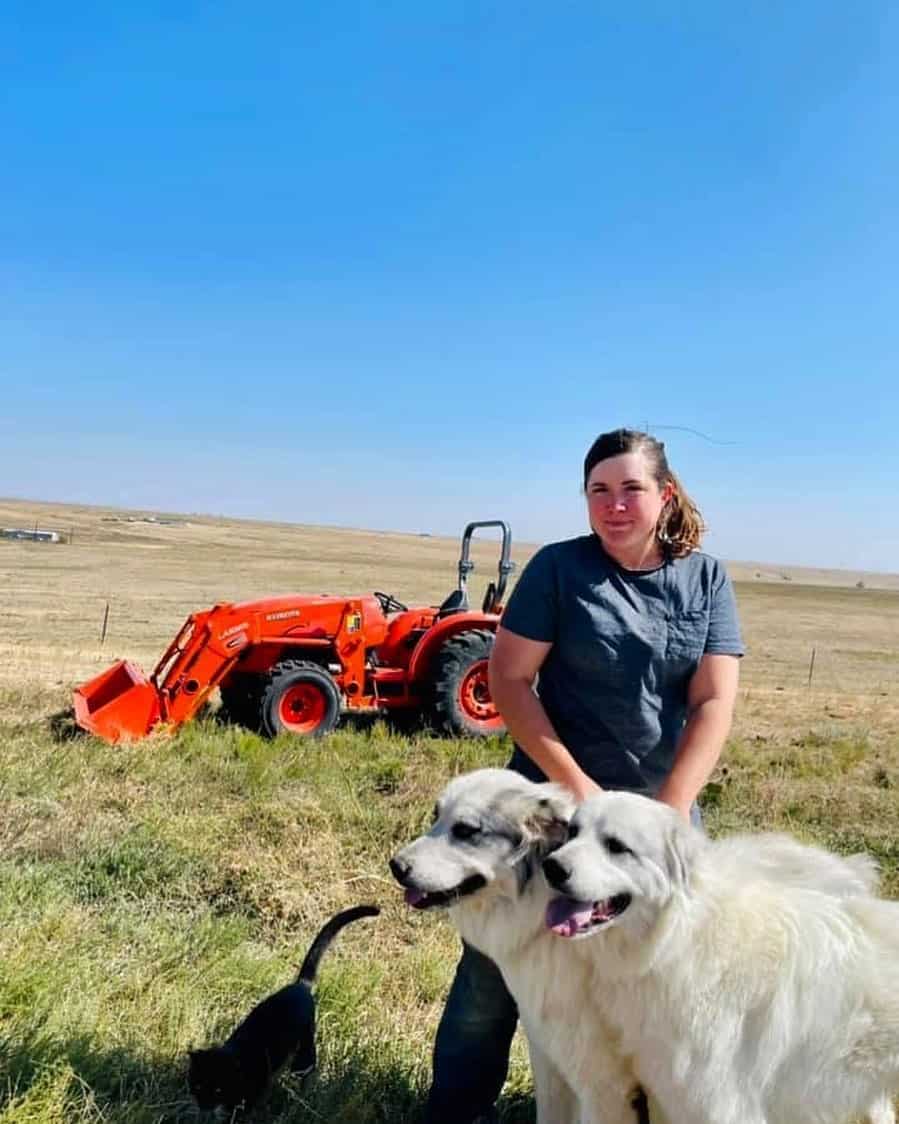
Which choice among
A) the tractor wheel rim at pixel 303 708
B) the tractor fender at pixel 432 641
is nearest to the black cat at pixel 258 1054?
the tractor wheel rim at pixel 303 708

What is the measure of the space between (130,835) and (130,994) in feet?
7.74

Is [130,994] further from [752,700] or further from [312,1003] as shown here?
[752,700]

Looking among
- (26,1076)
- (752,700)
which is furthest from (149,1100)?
(752,700)

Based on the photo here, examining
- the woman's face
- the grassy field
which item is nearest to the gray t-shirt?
the woman's face

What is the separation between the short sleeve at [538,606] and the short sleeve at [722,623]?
1.76 feet

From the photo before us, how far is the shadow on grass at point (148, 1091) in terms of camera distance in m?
3.06

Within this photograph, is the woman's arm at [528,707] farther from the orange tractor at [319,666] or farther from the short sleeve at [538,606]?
the orange tractor at [319,666]

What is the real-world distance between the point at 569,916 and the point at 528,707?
28.8 inches

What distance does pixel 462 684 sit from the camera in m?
9.99

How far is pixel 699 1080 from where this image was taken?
2.68m

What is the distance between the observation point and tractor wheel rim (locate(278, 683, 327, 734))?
9453 millimetres

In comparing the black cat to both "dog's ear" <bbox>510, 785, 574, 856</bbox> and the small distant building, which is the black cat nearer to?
"dog's ear" <bbox>510, 785, 574, 856</bbox>

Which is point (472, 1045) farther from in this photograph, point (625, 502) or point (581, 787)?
point (625, 502)

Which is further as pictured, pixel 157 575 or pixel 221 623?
pixel 157 575
